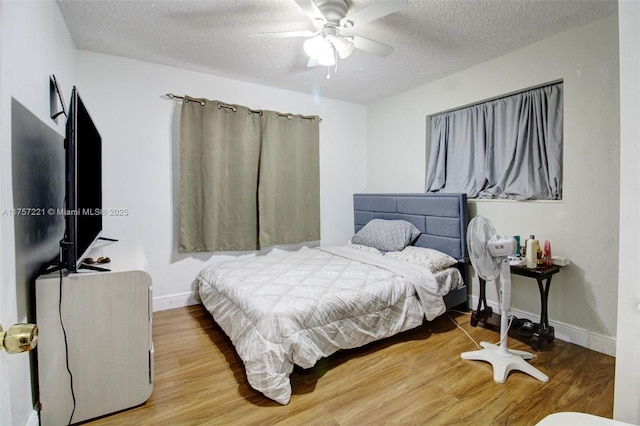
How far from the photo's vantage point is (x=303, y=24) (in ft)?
7.72

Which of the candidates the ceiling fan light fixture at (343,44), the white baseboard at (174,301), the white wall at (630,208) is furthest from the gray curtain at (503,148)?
the white baseboard at (174,301)

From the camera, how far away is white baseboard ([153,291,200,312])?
315 cm

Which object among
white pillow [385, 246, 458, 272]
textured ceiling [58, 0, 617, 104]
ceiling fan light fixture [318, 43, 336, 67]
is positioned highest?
textured ceiling [58, 0, 617, 104]

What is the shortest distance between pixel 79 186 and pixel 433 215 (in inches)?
120

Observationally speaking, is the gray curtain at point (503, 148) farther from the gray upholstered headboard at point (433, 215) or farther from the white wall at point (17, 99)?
the white wall at point (17, 99)

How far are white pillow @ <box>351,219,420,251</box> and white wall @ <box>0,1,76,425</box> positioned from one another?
290 cm

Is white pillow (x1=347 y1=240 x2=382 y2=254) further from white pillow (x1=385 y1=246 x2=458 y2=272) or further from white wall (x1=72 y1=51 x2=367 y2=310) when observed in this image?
white wall (x1=72 y1=51 x2=367 y2=310)

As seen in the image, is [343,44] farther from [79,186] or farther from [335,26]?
[79,186]

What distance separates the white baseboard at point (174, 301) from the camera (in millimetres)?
3150

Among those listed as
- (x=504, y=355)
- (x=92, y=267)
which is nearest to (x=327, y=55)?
(x=92, y=267)

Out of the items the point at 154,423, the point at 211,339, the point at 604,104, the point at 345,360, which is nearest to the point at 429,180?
the point at 604,104

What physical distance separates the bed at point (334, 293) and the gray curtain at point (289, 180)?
48cm

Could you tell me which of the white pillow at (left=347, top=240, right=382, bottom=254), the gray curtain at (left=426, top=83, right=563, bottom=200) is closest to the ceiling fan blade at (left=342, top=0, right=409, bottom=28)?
the gray curtain at (left=426, top=83, right=563, bottom=200)

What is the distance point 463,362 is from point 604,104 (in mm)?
2186
